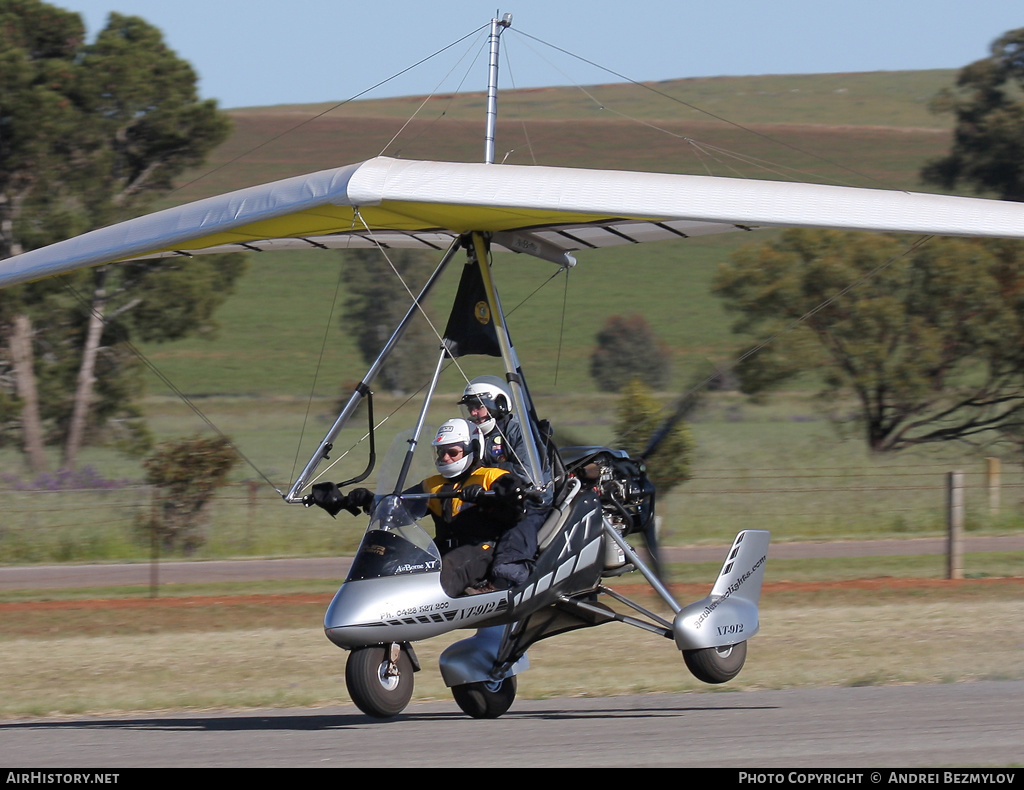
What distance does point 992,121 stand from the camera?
34125 mm

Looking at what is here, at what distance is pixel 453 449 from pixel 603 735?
1702mm

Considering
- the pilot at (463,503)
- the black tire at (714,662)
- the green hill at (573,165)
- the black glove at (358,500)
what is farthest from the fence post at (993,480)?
the green hill at (573,165)

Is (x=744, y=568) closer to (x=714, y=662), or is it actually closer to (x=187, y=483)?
(x=714, y=662)

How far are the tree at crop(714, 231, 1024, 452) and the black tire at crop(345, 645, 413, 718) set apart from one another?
1955 centimetres

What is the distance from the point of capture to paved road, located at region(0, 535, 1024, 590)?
54.0 ft

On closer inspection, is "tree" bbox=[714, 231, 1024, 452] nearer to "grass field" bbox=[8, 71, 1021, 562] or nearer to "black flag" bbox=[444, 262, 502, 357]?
"grass field" bbox=[8, 71, 1021, 562]

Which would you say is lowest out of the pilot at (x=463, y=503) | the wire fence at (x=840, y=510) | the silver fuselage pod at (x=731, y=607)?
the wire fence at (x=840, y=510)

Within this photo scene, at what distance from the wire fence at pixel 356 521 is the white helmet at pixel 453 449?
408 inches

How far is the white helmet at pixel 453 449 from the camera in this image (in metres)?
7.00

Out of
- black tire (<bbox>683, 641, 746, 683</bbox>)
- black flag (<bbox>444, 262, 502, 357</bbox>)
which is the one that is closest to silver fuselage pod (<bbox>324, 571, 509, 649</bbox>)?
black tire (<bbox>683, 641, 746, 683</bbox>)

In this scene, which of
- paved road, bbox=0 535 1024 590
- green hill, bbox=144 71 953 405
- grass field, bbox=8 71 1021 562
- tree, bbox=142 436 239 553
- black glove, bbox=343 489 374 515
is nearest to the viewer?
black glove, bbox=343 489 374 515

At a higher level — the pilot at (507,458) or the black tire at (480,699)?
the pilot at (507,458)

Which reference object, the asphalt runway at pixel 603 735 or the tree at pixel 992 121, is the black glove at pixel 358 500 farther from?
the tree at pixel 992 121
